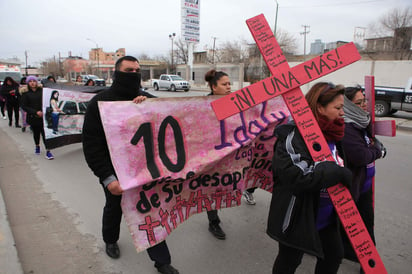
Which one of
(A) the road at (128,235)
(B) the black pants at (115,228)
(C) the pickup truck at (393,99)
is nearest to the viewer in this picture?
(B) the black pants at (115,228)

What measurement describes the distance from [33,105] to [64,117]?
689 millimetres

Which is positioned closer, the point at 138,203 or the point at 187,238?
the point at 138,203

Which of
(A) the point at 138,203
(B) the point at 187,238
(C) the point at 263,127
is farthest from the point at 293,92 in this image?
(B) the point at 187,238

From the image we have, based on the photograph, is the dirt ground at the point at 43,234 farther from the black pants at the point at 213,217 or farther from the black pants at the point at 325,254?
the black pants at the point at 325,254

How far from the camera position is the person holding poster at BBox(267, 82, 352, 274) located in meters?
1.67

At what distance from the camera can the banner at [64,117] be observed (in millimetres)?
6051

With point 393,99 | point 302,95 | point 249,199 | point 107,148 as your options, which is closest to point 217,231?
point 249,199

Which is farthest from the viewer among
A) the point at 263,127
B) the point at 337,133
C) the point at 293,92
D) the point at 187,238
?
the point at 187,238

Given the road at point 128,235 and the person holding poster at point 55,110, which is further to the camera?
the person holding poster at point 55,110

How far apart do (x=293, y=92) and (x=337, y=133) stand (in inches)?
16.7

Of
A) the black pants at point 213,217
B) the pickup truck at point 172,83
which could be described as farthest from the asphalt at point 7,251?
the pickup truck at point 172,83

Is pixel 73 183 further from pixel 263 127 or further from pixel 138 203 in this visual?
pixel 263 127

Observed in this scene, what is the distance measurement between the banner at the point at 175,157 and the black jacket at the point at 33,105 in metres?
4.82

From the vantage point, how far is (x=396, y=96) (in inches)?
459
